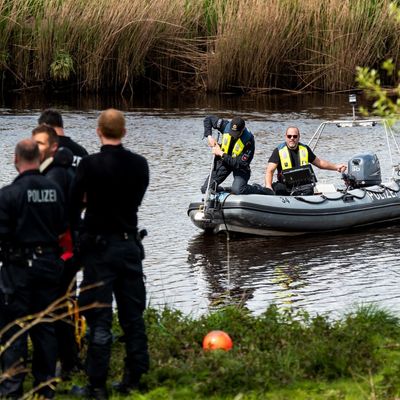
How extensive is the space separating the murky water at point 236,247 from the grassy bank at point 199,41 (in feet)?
8.89

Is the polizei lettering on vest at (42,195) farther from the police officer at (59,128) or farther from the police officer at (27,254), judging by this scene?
the police officer at (59,128)

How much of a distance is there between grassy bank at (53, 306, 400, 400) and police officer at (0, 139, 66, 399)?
504 millimetres

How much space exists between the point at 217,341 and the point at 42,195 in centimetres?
177

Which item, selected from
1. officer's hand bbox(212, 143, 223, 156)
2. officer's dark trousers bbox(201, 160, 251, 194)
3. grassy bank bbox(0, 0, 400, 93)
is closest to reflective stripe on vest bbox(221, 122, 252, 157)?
officer's dark trousers bbox(201, 160, 251, 194)

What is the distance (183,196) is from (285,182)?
2.60m

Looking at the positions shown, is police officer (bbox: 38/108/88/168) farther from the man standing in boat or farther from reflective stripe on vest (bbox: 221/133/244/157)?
reflective stripe on vest (bbox: 221/133/244/157)

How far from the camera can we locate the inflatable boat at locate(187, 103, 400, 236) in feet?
48.4

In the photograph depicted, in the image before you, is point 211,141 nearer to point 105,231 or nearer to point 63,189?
point 63,189

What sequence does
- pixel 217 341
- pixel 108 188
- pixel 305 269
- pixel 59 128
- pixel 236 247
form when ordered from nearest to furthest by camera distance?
pixel 108 188
pixel 217 341
pixel 59 128
pixel 305 269
pixel 236 247

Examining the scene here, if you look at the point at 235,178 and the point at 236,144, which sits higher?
the point at 236,144

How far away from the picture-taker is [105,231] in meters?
7.03

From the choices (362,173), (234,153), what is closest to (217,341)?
(234,153)

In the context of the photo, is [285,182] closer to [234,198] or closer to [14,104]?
[234,198]

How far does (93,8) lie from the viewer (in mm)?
27141
